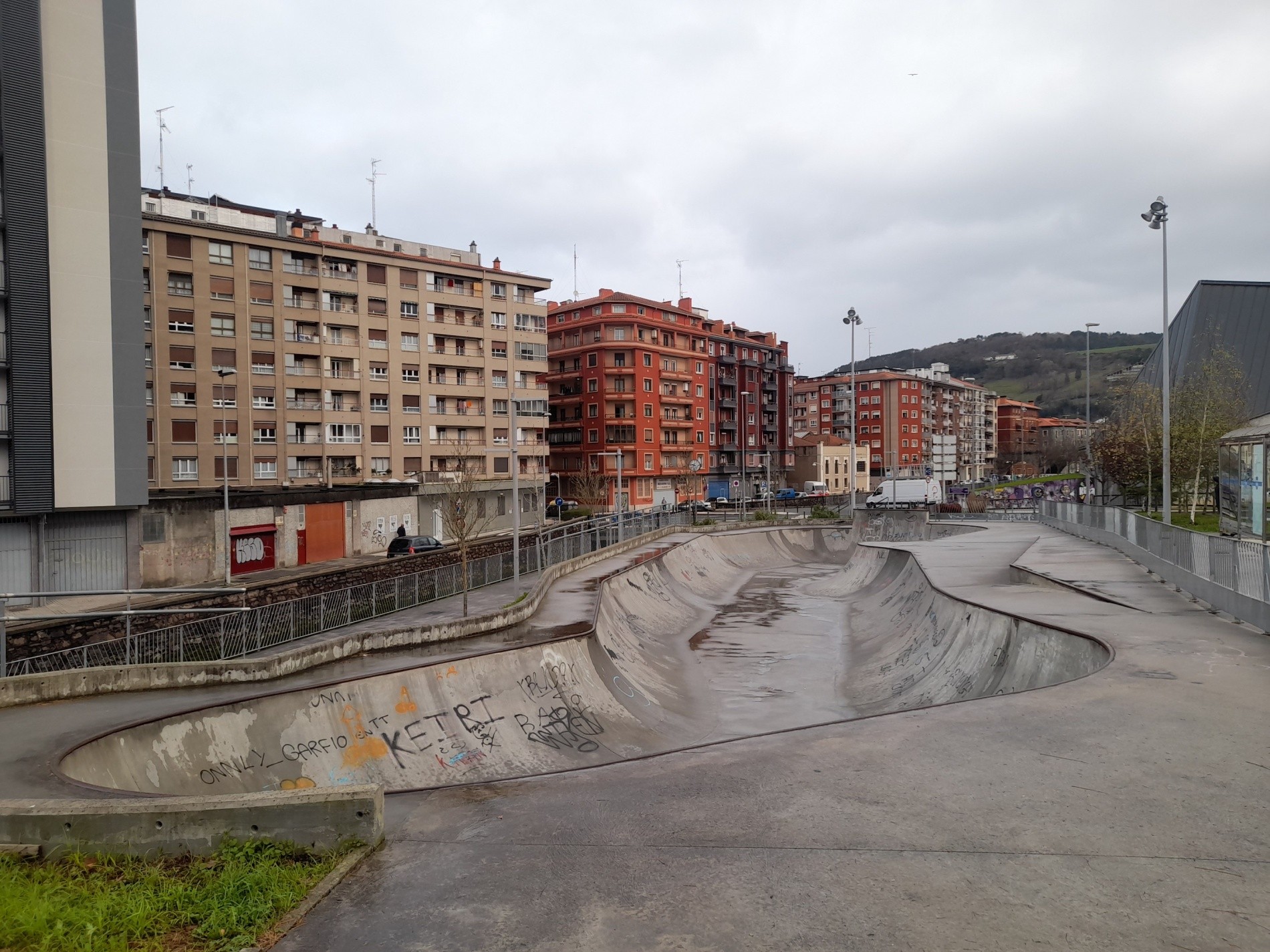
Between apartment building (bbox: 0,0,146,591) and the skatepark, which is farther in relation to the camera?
apartment building (bbox: 0,0,146,591)

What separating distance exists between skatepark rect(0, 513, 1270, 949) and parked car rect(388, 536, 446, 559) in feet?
58.8

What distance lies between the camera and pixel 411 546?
3575cm

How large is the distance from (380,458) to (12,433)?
91.4 ft

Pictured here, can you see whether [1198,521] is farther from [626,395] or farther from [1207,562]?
[626,395]

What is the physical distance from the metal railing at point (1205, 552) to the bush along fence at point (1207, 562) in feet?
0.04

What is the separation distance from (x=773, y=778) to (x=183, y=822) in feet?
15.8

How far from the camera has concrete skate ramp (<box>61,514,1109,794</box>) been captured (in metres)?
10.3

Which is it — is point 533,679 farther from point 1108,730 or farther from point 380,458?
point 380,458

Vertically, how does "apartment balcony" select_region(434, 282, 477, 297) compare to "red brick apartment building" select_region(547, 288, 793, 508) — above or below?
above

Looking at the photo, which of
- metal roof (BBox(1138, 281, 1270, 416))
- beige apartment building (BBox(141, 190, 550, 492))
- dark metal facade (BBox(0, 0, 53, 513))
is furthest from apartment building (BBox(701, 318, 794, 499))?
dark metal facade (BBox(0, 0, 53, 513))

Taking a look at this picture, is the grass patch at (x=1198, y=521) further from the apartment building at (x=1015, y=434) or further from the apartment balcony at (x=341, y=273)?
the apartment building at (x=1015, y=434)

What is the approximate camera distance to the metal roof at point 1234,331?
153 feet

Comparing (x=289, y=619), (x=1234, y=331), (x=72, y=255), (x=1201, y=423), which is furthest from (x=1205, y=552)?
(x=1234, y=331)

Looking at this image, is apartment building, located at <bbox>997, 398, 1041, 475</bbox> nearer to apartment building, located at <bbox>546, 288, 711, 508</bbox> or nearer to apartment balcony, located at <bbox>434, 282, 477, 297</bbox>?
apartment building, located at <bbox>546, 288, 711, 508</bbox>
